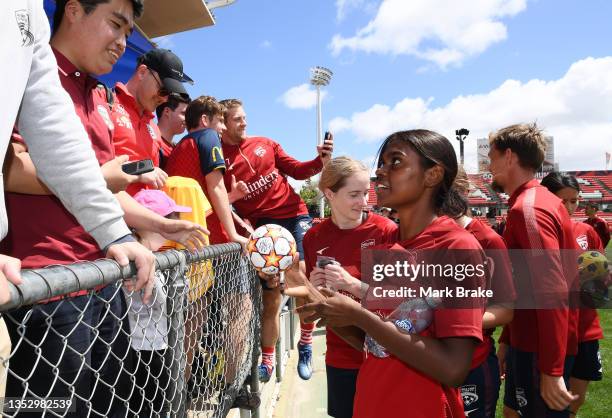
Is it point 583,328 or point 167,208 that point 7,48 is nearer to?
point 167,208

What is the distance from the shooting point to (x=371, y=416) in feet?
5.73

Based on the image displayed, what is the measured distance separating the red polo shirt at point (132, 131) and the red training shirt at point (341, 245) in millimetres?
1084

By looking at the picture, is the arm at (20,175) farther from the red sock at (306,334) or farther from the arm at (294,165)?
the arm at (294,165)

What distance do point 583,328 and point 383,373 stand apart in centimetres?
225

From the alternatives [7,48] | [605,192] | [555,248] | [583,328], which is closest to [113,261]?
[7,48]

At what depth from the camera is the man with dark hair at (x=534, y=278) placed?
230 cm

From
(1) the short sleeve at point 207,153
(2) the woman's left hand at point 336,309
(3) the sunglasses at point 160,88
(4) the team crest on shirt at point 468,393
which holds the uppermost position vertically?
(3) the sunglasses at point 160,88

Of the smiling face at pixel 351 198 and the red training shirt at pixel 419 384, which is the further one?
the smiling face at pixel 351 198

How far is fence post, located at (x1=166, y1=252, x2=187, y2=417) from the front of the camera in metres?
1.88

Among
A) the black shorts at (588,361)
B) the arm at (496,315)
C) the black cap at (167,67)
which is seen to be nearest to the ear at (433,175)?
the arm at (496,315)

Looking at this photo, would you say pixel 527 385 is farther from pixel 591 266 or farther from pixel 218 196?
pixel 218 196

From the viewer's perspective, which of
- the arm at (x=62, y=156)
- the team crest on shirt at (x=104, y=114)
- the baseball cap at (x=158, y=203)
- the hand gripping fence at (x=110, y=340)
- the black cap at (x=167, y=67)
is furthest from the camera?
the black cap at (x=167, y=67)

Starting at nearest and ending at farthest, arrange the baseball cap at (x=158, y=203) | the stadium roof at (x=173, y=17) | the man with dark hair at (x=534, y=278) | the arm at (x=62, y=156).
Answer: the arm at (x=62, y=156), the man with dark hair at (x=534, y=278), the baseball cap at (x=158, y=203), the stadium roof at (x=173, y=17)

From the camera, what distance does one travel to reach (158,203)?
2426 millimetres
